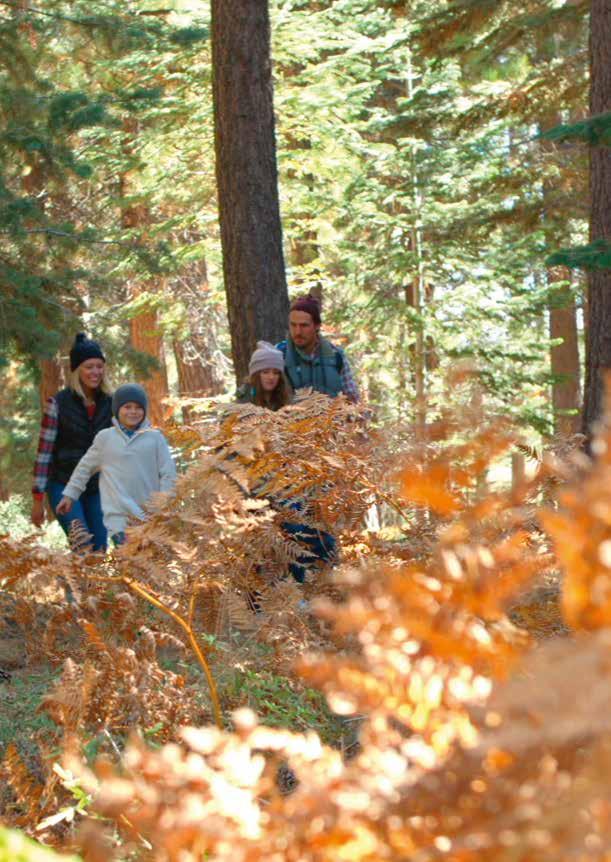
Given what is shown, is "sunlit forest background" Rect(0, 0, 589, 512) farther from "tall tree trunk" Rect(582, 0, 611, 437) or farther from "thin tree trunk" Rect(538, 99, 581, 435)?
"tall tree trunk" Rect(582, 0, 611, 437)

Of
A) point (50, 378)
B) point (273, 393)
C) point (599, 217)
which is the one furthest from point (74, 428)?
point (50, 378)

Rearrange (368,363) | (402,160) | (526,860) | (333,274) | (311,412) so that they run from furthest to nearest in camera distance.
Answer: (333,274) < (368,363) < (402,160) < (311,412) < (526,860)

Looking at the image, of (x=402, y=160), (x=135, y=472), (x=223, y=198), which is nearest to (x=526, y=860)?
(x=135, y=472)

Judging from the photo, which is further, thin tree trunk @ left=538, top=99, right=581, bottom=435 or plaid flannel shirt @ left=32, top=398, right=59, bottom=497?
thin tree trunk @ left=538, top=99, right=581, bottom=435

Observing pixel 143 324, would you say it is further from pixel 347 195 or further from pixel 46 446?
pixel 46 446

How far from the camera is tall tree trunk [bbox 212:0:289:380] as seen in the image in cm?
822

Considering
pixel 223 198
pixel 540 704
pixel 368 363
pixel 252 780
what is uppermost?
pixel 223 198

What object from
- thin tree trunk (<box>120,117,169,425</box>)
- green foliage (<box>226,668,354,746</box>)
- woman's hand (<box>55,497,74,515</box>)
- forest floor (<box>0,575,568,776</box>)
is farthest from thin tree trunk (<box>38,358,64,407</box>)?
green foliage (<box>226,668,354,746</box>)

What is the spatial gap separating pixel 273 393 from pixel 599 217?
4.91m

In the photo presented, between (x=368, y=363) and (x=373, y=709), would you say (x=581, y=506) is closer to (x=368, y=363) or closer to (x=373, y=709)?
(x=373, y=709)

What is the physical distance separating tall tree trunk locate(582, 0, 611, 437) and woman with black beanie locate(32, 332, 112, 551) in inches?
168

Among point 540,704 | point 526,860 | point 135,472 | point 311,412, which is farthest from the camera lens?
point 135,472

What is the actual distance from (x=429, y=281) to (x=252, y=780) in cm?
1807

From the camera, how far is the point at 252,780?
4.80 feet
